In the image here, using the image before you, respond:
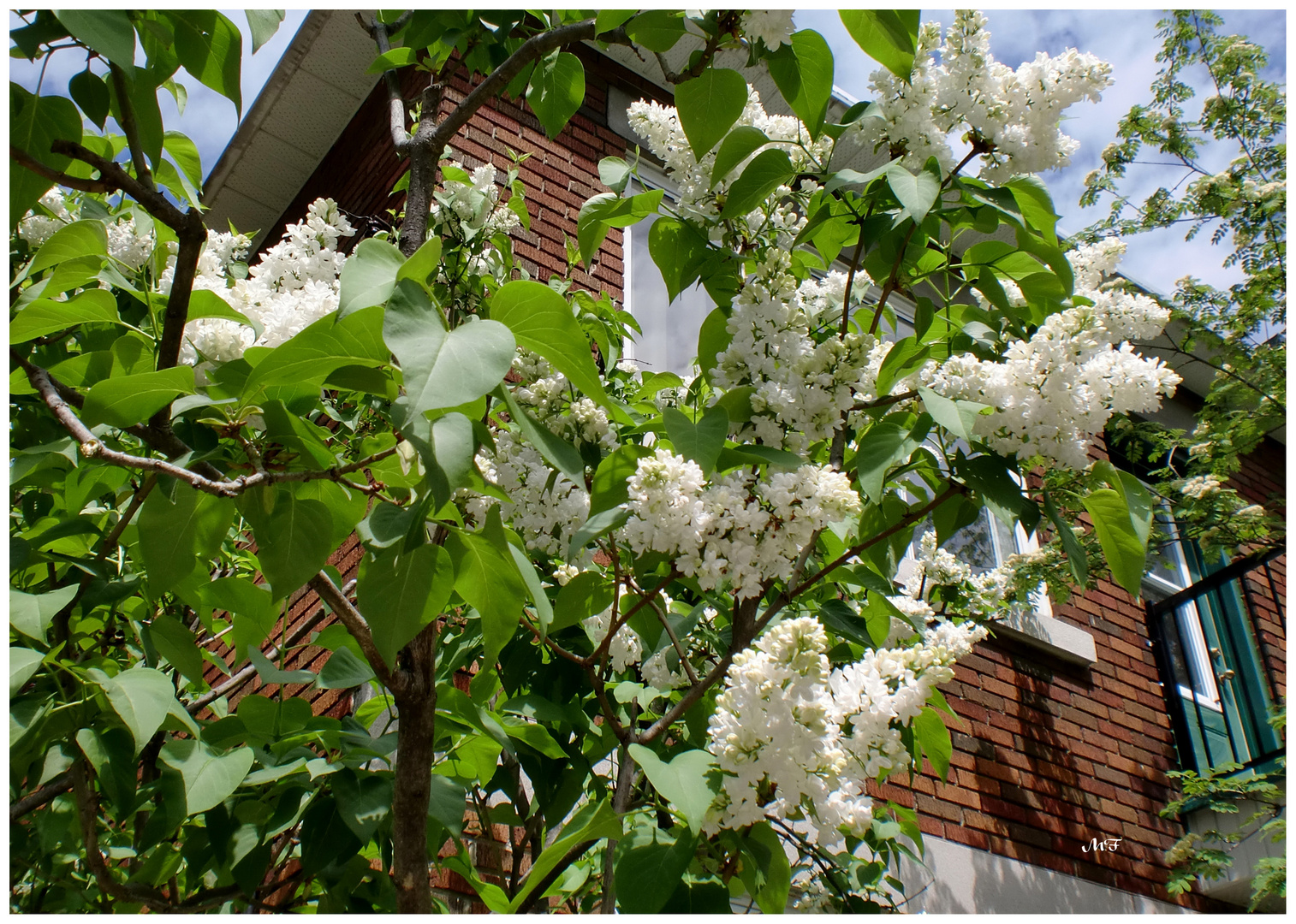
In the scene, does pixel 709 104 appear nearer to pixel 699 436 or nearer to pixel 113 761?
pixel 699 436

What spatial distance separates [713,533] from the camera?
1.22 metres

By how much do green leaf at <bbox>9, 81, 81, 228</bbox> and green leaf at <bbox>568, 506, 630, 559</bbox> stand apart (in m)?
0.90

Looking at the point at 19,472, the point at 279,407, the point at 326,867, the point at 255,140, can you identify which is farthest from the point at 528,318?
the point at 255,140

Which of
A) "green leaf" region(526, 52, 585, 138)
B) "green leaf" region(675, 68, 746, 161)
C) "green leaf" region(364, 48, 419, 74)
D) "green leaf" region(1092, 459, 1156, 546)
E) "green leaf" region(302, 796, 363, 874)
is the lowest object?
"green leaf" region(302, 796, 363, 874)

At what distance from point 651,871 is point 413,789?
36 centimetres

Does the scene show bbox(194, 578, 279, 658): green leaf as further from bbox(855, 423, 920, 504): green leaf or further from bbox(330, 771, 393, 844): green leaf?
bbox(855, 423, 920, 504): green leaf

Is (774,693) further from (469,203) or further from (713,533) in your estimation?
(469,203)

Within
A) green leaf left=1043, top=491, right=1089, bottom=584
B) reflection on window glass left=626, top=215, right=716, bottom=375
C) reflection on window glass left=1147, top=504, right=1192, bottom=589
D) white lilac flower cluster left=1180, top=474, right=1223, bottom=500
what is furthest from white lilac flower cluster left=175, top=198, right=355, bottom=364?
reflection on window glass left=1147, top=504, right=1192, bottom=589

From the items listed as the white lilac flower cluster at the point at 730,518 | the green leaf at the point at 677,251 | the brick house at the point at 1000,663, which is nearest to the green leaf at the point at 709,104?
the green leaf at the point at 677,251

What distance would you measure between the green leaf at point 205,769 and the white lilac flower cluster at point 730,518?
2.23 ft

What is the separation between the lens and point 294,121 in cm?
500

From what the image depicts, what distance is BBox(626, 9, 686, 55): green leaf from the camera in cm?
138

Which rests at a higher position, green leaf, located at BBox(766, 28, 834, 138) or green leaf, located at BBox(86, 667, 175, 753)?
green leaf, located at BBox(766, 28, 834, 138)

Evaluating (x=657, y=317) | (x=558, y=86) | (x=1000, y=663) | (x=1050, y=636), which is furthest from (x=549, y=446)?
(x=1050, y=636)
